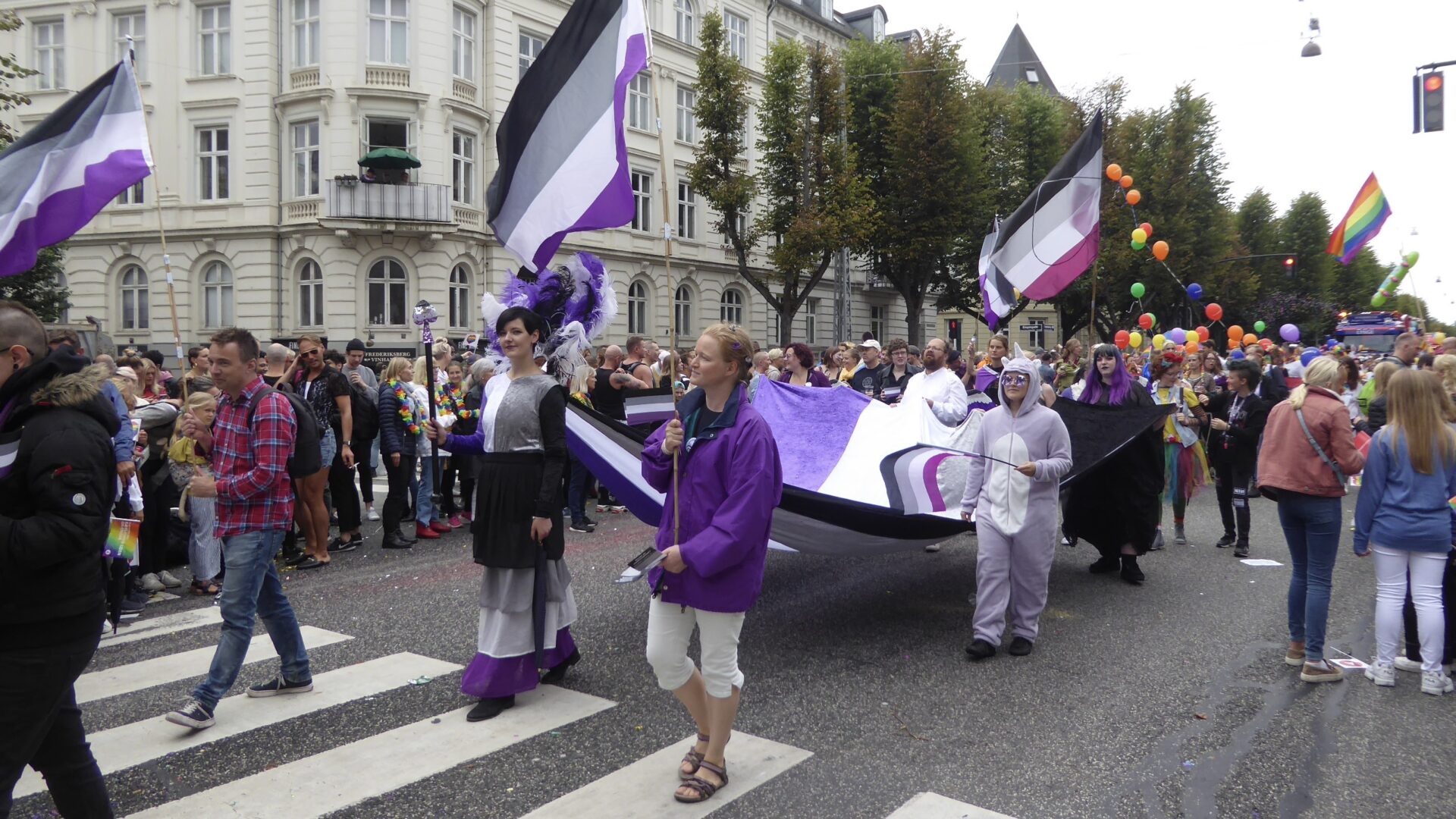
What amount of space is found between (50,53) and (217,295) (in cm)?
906

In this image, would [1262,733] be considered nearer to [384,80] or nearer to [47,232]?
[47,232]

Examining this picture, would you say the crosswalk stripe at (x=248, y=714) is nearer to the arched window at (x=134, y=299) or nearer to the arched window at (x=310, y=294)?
the arched window at (x=310, y=294)

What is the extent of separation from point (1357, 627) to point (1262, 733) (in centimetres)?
266

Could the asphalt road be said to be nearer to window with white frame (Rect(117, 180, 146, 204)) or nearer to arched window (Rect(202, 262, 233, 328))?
arched window (Rect(202, 262, 233, 328))

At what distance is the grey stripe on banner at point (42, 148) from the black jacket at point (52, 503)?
4.19 meters

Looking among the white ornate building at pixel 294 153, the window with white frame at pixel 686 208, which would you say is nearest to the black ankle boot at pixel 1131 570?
the white ornate building at pixel 294 153

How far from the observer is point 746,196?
2898 centimetres

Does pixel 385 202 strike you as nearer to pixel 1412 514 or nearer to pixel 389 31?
pixel 389 31

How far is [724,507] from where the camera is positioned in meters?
3.64

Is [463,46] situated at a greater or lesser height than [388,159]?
greater

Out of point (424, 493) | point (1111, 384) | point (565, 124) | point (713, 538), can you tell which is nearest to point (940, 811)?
point (713, 538)

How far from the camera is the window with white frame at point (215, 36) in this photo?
27281mm

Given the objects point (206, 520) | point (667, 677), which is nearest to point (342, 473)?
point (206, 520)

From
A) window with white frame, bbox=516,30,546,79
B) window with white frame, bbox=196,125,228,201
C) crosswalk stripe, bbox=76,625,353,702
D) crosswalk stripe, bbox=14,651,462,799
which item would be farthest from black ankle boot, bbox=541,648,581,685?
window with white frame, bbox=196,125,228,201
